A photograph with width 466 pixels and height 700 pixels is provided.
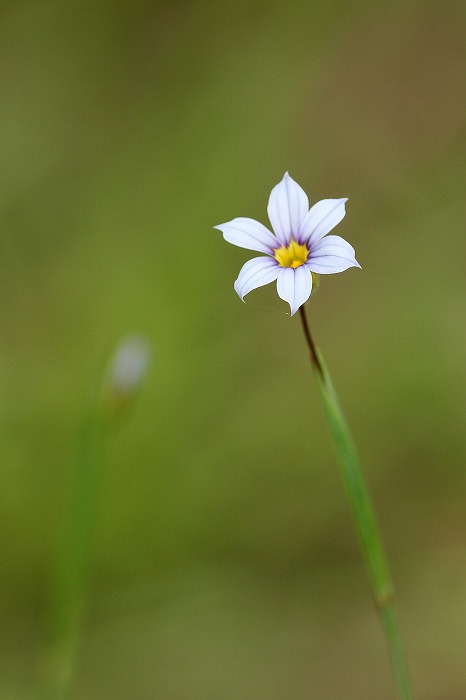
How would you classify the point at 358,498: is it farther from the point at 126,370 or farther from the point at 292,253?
the point at 126,370

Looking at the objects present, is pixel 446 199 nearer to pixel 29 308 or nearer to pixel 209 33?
pixel 209 33

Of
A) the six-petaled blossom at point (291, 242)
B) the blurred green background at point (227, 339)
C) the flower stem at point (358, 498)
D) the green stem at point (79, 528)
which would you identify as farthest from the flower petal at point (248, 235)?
the blurred green background at point (227, 339)

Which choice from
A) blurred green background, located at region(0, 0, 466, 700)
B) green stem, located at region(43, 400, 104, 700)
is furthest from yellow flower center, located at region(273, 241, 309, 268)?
blurred green background, located at region(0, 0, 466, 700)

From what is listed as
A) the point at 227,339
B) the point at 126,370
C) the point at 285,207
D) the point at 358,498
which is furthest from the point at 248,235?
the point at 227,339

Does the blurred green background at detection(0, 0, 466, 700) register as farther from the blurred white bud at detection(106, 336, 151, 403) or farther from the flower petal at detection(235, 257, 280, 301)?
the flower petal at detection(235, 257, 280, 301)

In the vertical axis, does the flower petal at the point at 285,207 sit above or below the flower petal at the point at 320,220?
above

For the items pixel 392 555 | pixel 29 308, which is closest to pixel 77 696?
pixel 392 555

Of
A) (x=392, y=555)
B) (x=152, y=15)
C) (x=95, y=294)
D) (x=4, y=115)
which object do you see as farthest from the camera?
(x=152, y=15)

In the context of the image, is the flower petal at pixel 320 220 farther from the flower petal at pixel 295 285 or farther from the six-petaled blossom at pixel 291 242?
the flower petal at pixel 295 285
